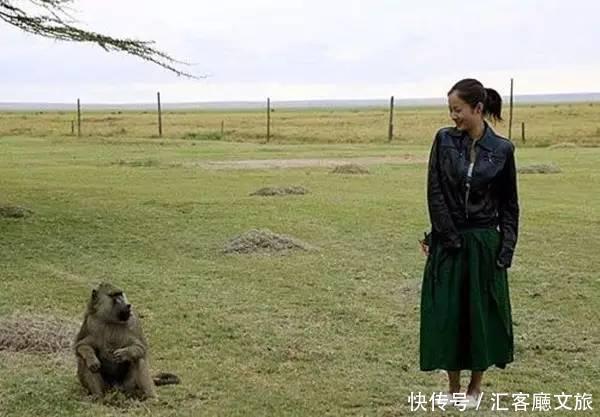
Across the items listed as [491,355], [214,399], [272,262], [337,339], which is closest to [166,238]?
[272,262]

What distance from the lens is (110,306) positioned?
576cm

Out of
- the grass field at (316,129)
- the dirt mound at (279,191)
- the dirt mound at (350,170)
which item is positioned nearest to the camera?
the dirt mound at (279,191)

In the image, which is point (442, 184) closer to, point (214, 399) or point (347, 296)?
point (214, 399)

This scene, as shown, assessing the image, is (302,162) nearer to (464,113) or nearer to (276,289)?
(276,289)

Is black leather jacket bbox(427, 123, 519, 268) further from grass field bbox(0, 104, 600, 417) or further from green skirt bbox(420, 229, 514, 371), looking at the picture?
grass field bbox(0, 104, 600, 417)

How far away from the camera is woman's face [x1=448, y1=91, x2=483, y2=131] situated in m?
5.40

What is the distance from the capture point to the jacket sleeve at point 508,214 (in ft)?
18.1

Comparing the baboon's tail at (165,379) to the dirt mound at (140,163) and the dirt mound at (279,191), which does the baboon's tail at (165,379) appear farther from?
the dirt mound at (140,163)

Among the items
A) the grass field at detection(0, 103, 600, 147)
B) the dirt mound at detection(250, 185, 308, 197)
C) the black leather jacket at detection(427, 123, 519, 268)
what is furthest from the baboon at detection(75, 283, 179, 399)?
the grass field at detection(0, 103, 600, 147)

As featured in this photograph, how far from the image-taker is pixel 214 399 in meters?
6.21

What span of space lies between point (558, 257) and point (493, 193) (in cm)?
671

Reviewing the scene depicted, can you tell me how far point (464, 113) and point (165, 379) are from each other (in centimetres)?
254

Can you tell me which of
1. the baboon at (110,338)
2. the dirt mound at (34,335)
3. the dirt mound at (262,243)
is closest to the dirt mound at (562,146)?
the dirt mound at (262,243)

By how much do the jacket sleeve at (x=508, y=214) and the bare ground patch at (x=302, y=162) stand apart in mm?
21250
